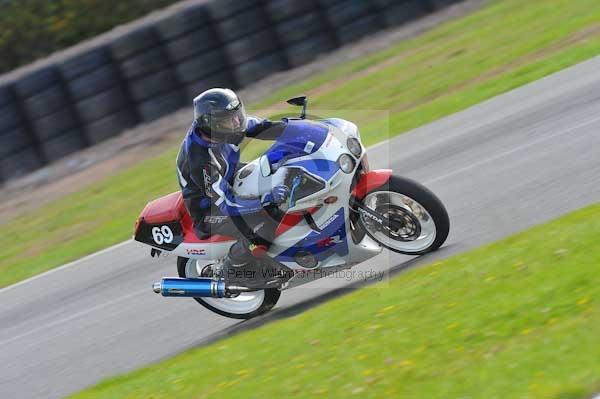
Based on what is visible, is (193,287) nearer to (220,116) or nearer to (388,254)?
(220,116)

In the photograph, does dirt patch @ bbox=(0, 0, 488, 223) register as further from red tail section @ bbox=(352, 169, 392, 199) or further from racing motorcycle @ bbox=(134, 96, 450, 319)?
red tail section @ bbox=(352, 169, 392, 199)

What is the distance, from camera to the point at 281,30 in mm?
16547

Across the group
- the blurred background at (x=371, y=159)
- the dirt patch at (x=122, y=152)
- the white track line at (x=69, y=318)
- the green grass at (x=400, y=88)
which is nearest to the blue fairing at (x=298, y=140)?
the blurred background at (x=371, y=159)

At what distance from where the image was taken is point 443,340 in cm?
567

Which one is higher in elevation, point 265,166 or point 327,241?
point 265,166

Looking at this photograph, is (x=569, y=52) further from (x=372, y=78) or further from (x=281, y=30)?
(x=281, y=30)

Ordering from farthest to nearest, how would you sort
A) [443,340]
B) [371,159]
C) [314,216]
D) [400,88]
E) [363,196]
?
[400,88] → [371,159] → [314,216] → [363,196] → [443,340]

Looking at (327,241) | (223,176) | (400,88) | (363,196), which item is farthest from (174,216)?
(400,88)

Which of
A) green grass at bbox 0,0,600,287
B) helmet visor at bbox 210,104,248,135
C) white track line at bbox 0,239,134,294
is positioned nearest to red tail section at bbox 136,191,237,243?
helmet visor at bbox 210,104,248,135

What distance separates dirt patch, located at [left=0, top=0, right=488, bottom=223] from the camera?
15554mm

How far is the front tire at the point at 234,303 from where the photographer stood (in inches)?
328

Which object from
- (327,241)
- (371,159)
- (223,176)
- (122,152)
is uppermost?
(223,176)

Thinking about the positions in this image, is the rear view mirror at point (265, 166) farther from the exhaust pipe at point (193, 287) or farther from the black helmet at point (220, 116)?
the exhaust pipe at point (193, 287)

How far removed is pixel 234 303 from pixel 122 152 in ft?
26.6
